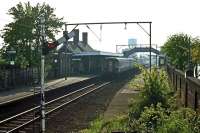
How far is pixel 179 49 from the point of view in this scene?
39.7 meters

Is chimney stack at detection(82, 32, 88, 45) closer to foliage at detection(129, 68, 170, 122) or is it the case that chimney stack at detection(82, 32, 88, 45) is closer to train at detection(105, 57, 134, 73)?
train at detection(105, 57, 134, 73)

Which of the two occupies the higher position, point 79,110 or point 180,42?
point 180,42

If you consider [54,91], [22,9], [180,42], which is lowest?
[54,91]

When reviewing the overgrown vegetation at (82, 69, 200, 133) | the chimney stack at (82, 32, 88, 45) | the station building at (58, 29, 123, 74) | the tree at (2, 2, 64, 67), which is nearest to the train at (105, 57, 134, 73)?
the station building at (58, 29, 123, 74)

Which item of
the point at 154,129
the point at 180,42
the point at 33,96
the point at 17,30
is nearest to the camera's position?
the point at 154,129

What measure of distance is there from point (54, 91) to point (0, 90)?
14.6 feet

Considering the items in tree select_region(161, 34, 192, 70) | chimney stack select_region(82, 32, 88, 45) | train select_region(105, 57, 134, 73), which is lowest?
train select_region(105, 57, 134, 73)

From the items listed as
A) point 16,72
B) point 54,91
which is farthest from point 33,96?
point 16,72

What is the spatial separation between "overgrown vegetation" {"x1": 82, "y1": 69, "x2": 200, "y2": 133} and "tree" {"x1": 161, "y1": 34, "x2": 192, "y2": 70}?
55.4 ft

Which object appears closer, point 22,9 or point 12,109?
point 12,109

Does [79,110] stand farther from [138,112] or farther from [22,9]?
[22,9]

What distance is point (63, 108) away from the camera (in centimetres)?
2547

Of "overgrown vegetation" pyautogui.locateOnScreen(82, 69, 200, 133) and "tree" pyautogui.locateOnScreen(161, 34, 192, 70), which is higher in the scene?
"tree" pyautogui.locateOnScreen(161, 34, 192, 70)

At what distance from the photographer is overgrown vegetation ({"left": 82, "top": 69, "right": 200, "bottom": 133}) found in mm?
11961
